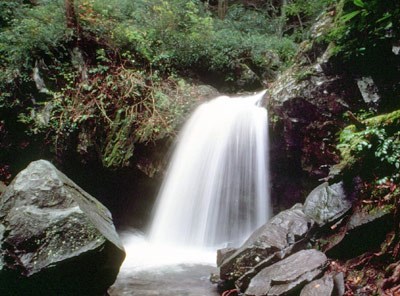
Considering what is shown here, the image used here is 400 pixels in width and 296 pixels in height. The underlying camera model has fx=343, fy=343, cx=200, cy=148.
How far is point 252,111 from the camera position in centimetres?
770

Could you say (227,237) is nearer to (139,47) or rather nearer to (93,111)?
(93,111)

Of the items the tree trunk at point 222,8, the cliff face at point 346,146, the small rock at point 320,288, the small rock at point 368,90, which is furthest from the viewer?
the tree trunk at point 222,8

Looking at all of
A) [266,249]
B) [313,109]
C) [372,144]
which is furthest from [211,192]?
[372,144]

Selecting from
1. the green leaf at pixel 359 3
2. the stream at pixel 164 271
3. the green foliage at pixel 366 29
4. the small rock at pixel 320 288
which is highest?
the green leaf at pixel 359 3

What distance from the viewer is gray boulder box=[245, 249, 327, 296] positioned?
3.67 meters

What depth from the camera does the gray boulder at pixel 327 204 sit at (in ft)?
14.6

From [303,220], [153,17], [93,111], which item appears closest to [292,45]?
[153,17]

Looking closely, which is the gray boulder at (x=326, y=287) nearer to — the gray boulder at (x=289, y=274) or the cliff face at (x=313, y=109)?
the gray boulder at (x=289, y=274)

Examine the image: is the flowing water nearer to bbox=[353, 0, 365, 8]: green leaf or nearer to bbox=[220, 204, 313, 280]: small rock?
bbox=[220, 204, 313, 280]: small rock

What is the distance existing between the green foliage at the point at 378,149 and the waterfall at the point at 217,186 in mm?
2564

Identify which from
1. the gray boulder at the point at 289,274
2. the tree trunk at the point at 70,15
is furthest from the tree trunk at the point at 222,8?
the gray boulder at the point at 289,274

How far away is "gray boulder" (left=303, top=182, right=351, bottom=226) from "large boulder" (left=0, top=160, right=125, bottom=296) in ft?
8.82

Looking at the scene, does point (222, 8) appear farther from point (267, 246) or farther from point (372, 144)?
point (267, 246)

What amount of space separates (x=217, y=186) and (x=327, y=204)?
9.62 ft
